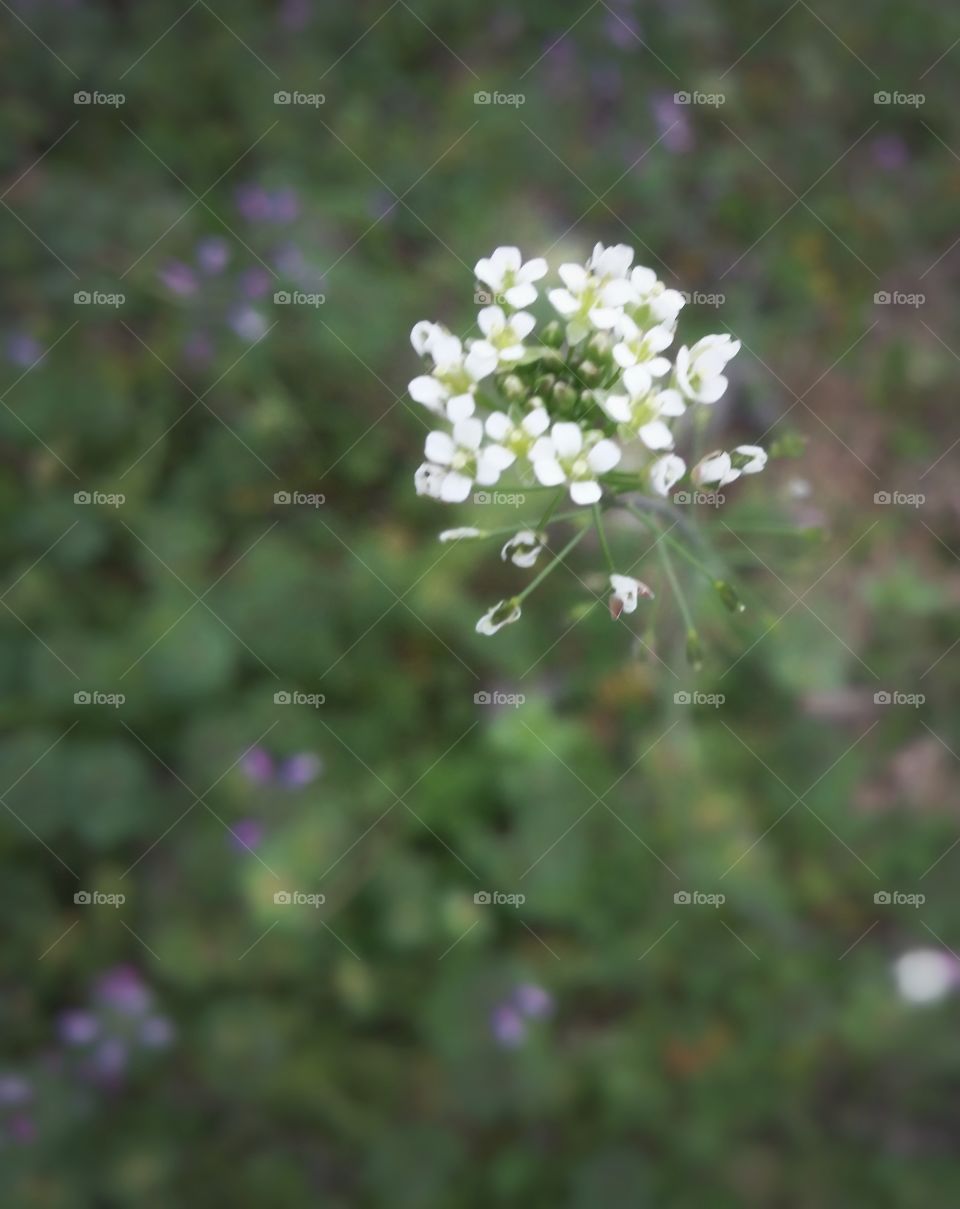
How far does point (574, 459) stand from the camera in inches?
86.4

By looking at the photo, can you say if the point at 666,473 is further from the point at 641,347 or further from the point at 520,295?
the point at 520,295

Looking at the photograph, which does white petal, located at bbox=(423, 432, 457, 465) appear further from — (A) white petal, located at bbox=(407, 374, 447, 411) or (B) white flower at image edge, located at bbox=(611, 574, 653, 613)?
(B) white flower at image edge, located at bbox=(611, 574, 653, 613)

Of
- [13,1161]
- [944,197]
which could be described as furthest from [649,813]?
[944,197]

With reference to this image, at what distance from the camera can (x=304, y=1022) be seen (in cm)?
378

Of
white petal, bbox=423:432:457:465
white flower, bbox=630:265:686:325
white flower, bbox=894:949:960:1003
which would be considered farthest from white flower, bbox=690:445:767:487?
white flower, bbox=894:949:960:1003

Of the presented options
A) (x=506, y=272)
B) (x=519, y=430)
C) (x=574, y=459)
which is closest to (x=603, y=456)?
(x=574, y=459)

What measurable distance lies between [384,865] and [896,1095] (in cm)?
229

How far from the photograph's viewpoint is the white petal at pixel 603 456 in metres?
2.15

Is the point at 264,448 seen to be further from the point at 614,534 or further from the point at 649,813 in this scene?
the point at 649,813

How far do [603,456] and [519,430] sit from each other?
0.20 metres

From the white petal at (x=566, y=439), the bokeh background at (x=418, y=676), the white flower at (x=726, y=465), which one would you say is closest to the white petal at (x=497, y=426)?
the white petal at (x=566, y=439)

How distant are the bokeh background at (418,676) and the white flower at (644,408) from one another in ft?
4.31

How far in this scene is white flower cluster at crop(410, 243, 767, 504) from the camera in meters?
2.15

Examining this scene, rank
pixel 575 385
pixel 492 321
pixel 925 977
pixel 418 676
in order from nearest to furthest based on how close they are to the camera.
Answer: pixel 492 321 → pixel 575 385 → pixel 925 977 → pixel 418 676
